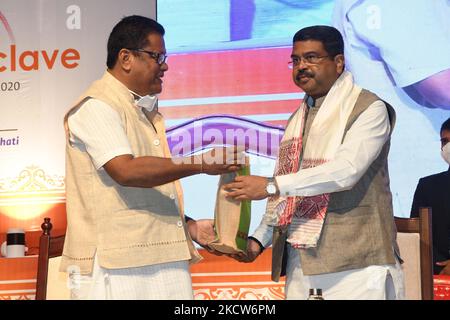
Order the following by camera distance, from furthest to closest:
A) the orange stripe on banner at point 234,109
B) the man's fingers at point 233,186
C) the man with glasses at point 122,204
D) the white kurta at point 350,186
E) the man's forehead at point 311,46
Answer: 1. the orange stripe on banner at point 234,109
2. the man's forehead at point 311,46
3. the man's fingers at point 233,186
4. the white kurta at point 350,186
5. the man with glasses at point 122,204

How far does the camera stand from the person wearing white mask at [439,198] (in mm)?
4980

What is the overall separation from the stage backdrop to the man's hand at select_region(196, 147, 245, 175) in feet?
8.61

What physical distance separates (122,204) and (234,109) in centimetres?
239

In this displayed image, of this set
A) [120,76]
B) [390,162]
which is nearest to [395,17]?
[390,162]

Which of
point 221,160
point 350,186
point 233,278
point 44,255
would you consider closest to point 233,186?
point 221,160

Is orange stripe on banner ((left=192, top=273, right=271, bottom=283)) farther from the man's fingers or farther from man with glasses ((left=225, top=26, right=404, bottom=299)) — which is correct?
the man's fingers

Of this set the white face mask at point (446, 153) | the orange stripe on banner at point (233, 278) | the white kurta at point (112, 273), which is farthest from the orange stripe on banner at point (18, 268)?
the white face mask at point (446, 153)

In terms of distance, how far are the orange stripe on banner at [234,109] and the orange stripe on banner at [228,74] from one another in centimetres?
7

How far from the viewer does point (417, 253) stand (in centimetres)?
366

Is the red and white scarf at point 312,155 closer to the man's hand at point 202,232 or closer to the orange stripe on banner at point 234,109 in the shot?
the man's hand at point 202,232

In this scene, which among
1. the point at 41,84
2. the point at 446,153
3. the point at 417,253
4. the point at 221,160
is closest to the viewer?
the point at 221,160

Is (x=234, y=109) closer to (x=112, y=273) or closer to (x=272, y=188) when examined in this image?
(x=272, y=188)

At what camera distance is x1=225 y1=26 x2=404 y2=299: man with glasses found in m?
3.14
